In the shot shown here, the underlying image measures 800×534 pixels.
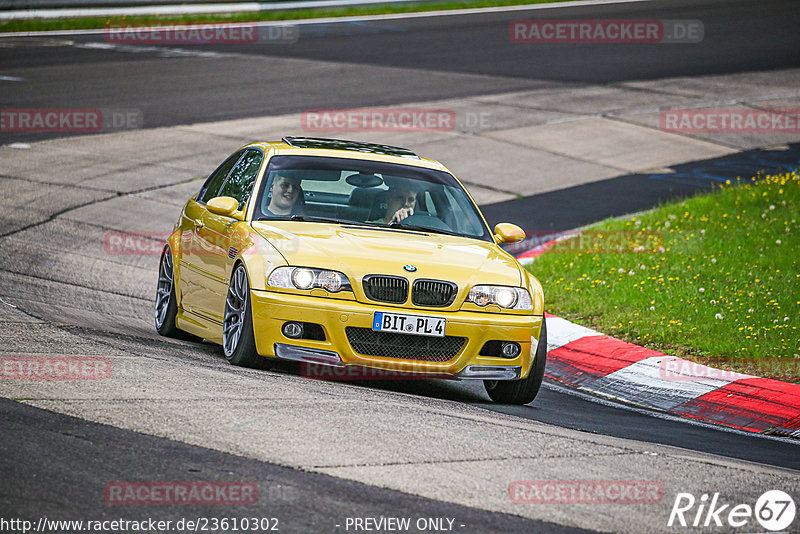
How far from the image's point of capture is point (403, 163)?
9.27 m

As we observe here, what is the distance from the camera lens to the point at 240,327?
26.1ft

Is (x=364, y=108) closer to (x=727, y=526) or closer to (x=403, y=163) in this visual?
(x=403, y=163)

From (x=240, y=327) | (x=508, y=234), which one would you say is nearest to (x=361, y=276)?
(x=240, y=327)

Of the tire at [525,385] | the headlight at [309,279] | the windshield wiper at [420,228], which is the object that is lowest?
the tire at [525,385]

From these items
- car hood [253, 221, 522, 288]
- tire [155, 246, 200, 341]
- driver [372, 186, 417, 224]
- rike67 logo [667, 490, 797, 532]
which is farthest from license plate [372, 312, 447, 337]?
tire [155, 246, 200, 341]

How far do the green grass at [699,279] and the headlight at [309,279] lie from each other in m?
3.57

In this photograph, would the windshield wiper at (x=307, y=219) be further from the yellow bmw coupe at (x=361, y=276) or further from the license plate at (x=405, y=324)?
the license plate at (x=405, y=324)

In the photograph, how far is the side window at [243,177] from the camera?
8992mm

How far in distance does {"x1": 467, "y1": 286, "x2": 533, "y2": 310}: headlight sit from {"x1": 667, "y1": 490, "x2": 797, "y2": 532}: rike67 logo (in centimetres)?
248

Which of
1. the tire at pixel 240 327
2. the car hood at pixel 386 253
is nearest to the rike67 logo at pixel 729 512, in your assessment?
the car hood at pixel 386 253

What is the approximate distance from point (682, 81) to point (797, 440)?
18.9 metres

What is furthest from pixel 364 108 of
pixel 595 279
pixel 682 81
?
pixel 595 279

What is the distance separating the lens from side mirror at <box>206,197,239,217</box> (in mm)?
8539

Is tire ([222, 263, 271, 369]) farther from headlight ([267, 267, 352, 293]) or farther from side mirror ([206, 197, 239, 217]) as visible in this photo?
side mirror ([206, 197, 239, 217])
